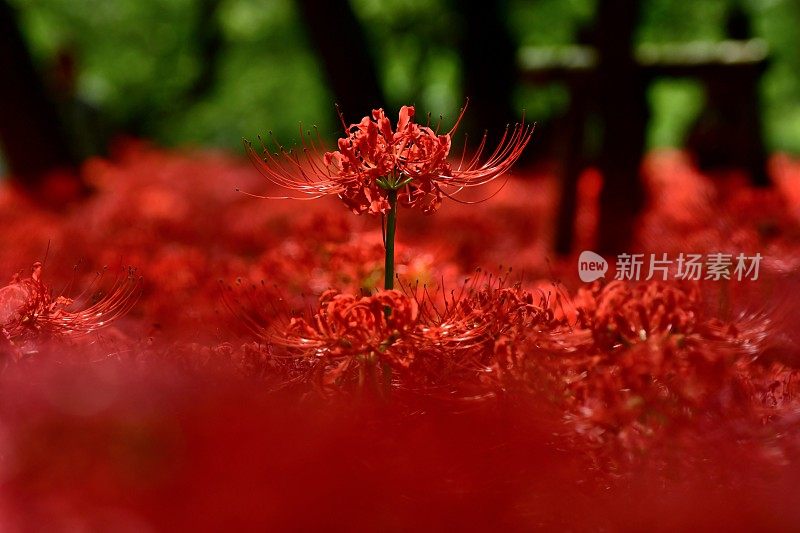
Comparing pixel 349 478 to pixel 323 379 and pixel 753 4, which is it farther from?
pixel 753 4

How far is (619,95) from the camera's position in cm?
242

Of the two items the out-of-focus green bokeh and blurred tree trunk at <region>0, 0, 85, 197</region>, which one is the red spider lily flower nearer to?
blurred tree trunk at <region>0, 0, 85, 197</region>

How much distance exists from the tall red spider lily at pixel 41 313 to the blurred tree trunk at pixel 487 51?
246 centimetres

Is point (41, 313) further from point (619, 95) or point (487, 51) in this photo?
point (487, 51)

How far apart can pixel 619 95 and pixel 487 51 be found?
1433 mm

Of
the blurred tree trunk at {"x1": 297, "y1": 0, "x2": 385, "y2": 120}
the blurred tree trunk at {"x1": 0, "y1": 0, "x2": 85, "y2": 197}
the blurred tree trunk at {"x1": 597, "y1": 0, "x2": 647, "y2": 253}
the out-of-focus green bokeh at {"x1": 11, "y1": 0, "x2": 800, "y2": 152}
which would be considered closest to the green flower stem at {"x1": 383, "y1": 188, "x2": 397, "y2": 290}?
the blurred tree trunk at {"x1": 597, "y1": 0, "x2": 647, "y2": 253}

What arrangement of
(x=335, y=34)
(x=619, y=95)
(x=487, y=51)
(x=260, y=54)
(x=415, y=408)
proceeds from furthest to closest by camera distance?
1. (x=260, y=54)
2. (x=487, y=51)
3. (x=335, y=34)
4. (x=619, y=95)
5. (x=415, y=408)

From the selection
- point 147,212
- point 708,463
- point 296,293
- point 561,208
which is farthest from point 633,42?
point 708,463

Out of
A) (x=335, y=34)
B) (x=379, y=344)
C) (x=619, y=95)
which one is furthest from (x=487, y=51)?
(x=379, y=344)

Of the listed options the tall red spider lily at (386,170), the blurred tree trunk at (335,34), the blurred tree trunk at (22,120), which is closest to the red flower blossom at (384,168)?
the tall red spider lily at (386,170)

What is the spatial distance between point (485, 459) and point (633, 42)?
6.50 ft

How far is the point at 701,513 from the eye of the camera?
74 cm

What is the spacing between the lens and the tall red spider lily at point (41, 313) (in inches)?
32.9

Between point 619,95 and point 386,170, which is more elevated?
point 619,95
